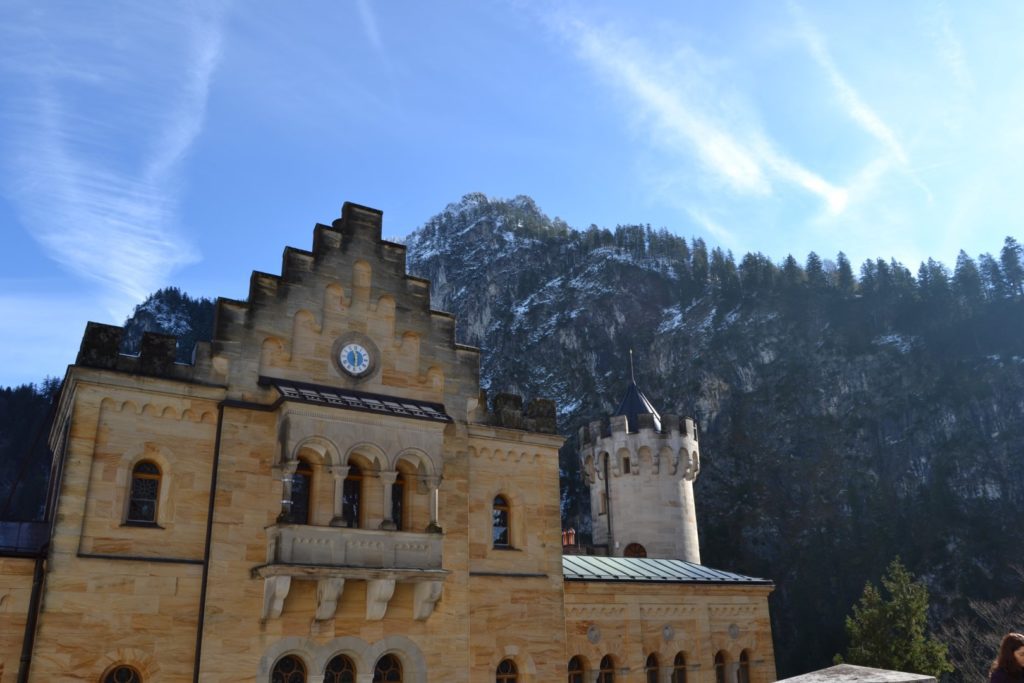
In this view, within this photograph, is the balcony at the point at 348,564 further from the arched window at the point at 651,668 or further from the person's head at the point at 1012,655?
the person's head at the point at 1012,655

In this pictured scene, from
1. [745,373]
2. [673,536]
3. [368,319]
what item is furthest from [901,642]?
[745,373]

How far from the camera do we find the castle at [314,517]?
16359mm

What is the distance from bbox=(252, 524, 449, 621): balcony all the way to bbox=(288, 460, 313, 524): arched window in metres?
1.03

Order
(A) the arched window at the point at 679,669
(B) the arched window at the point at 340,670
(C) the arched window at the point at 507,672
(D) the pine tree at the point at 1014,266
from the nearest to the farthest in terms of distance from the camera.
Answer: (B) the arched window at the point at 340,670 < (C) the arched window at the point at 507,672 < (A) the arched window at the point at 679,669 < (D) the pine tree at the point at 1014,266

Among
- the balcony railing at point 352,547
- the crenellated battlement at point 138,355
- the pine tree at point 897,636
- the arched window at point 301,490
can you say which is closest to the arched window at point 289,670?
the balcony railing at point 352,547

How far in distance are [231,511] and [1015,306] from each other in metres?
129

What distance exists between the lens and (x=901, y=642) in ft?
151

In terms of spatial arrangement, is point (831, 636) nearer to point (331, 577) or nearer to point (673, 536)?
point (673, 536)

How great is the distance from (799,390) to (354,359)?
358 ft

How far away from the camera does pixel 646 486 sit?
3691 cm

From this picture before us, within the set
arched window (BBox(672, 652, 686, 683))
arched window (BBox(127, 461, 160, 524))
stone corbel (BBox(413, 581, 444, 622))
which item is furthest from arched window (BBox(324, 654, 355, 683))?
arched window (BBox(672, 652, 686, 683))

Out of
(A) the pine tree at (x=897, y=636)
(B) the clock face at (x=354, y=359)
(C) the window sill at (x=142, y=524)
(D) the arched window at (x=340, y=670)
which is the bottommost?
(A) the pine tree at (x=897, y=636)

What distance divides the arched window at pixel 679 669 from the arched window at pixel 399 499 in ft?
37.2

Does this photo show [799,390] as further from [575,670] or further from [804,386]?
[575,670]
